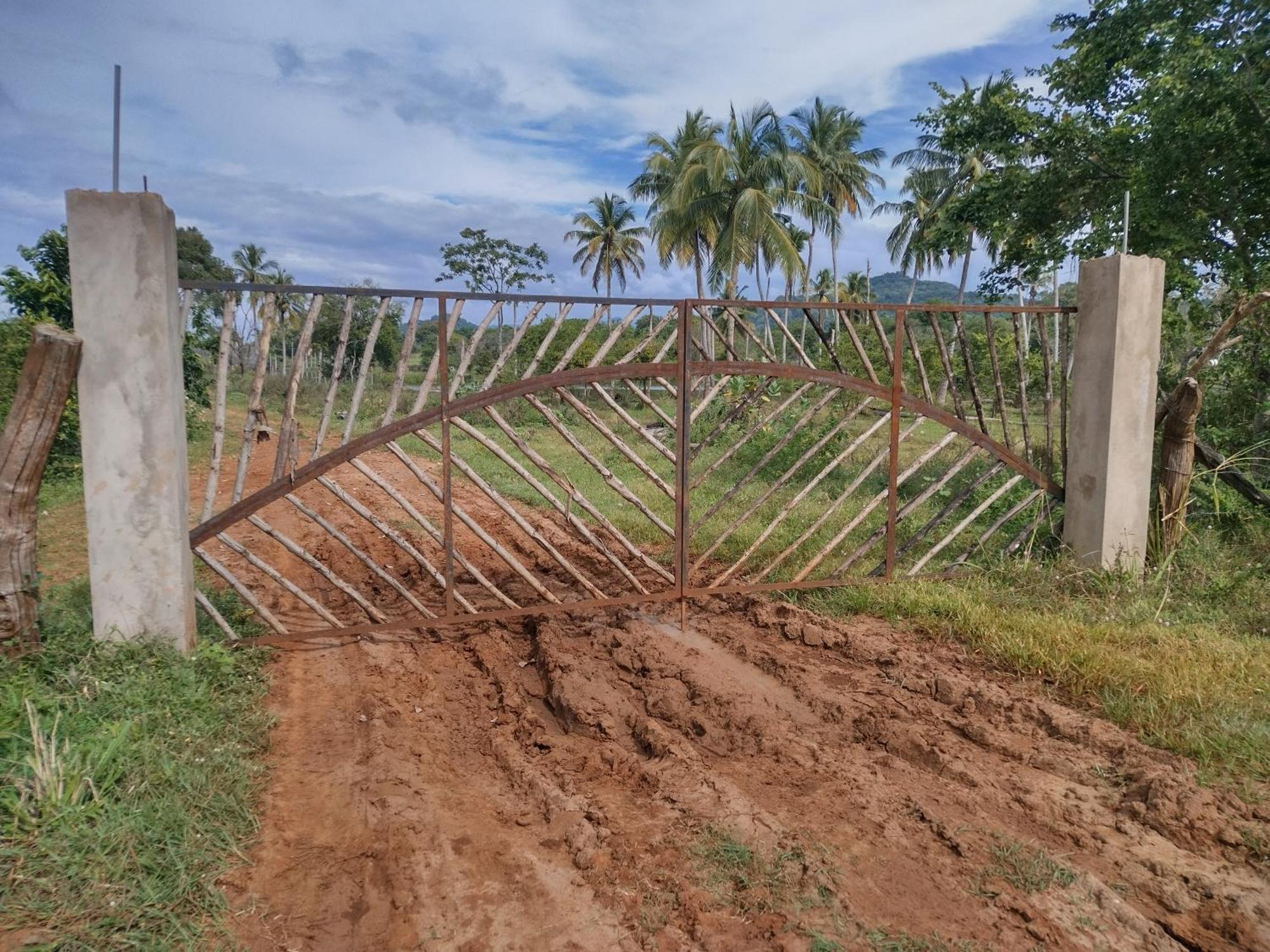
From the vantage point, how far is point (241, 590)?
181 inches

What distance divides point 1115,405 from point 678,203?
2066 centimetres

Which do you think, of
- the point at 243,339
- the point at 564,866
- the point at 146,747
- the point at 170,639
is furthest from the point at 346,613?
the point at 243,339

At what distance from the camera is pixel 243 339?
87.0 ft

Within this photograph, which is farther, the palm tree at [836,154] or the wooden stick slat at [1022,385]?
the palm tree at [836,154]

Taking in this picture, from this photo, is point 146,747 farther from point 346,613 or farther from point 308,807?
point 346,613

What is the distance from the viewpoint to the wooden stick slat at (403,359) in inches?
173

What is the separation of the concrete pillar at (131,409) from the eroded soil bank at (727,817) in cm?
92

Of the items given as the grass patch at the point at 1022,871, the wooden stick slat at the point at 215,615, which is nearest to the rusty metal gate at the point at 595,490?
the wooden stick slat at the point at 215,615

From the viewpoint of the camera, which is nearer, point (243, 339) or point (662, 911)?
point (662, 911)

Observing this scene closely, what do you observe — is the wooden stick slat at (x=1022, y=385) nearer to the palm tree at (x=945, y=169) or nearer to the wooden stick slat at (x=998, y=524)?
the wooden stick slat at (x=998, y=524)

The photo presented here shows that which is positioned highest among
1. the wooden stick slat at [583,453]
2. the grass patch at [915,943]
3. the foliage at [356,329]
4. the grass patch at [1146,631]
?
the foliage at [356,329]

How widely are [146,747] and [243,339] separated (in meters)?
26.2

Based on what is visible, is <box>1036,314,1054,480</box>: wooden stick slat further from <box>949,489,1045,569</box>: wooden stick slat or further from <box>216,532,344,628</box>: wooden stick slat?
<box>216,532,344,628</box>: wooden stick slat

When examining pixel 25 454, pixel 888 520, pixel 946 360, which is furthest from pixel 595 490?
pixel 25 454
